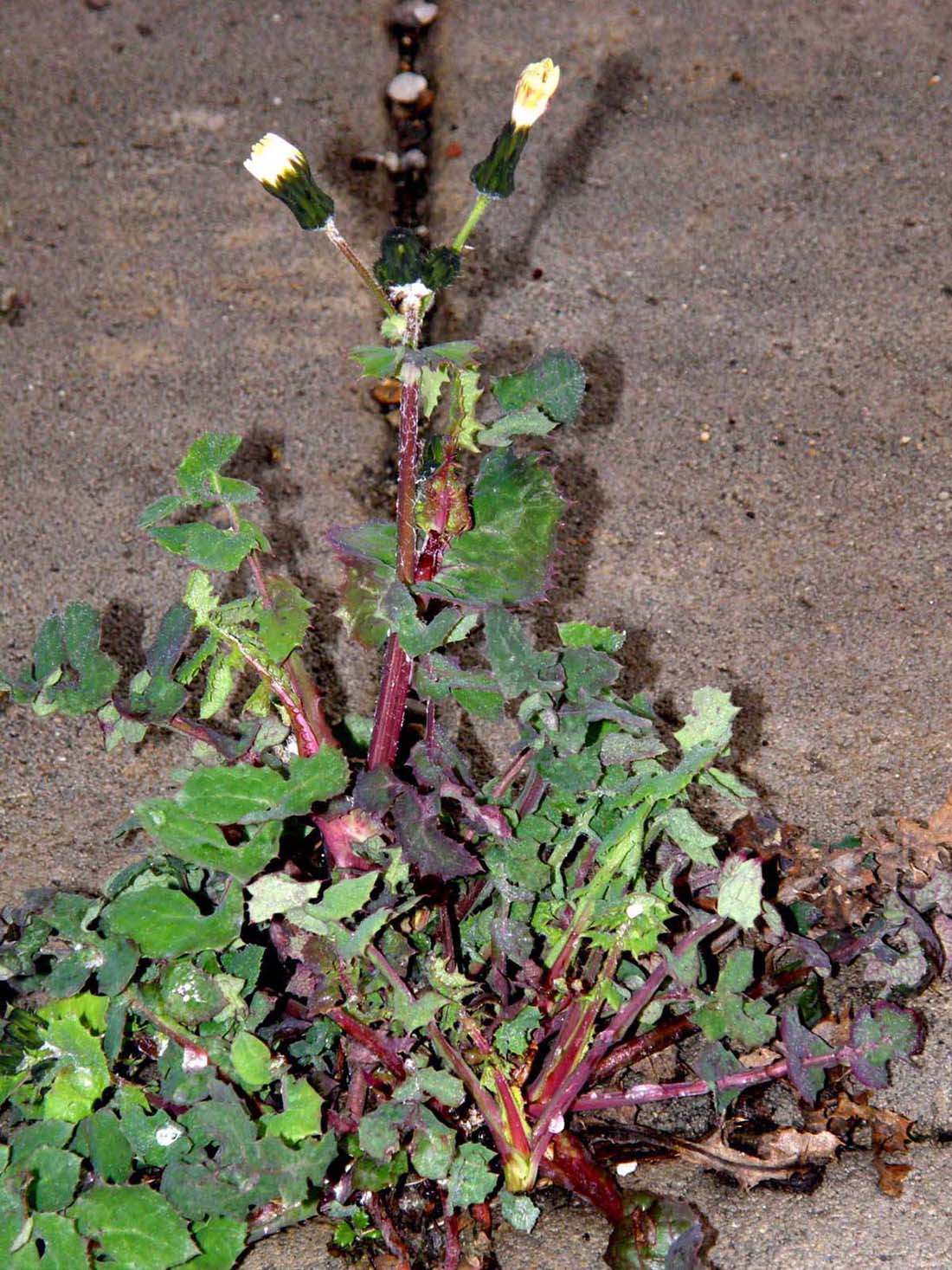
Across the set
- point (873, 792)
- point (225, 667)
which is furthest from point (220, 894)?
point (873, 792)

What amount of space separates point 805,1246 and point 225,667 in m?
0.68

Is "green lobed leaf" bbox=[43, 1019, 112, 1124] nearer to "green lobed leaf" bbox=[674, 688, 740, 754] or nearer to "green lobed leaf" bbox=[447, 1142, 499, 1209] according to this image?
"green lobed leaf" bbox=[447, 1142, 499, 1209]

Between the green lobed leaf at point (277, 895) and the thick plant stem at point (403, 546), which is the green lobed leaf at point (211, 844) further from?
the thick plant stem at point (403, 546)

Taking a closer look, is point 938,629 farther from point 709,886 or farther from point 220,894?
point 220,894

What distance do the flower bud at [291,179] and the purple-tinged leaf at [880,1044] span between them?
82 cm

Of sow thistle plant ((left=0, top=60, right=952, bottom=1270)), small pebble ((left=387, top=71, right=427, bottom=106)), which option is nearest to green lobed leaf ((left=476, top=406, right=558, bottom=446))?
sow thistle plant ((left=0, top=60, right=952, bottom=1270))

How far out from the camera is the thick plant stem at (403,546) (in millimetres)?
1002

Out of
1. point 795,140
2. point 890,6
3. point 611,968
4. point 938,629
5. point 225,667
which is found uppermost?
point 890,6

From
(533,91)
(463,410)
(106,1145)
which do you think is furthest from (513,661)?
(106,1145)

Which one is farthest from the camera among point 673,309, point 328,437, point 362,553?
point 673,309

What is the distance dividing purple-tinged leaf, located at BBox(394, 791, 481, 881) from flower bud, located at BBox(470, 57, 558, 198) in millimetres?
477

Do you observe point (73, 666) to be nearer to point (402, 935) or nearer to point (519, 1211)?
point (402, 935)

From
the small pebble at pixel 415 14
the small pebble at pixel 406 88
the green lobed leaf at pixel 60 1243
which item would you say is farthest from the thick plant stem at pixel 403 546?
the small pebble at pixel 415 14

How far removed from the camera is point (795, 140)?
2.55 meters
